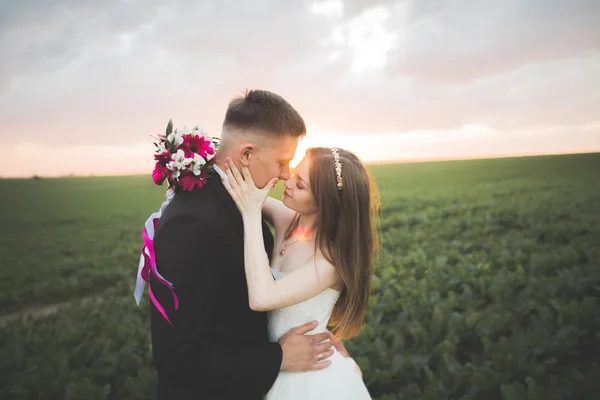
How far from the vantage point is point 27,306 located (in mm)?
9211

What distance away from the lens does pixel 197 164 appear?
250cm

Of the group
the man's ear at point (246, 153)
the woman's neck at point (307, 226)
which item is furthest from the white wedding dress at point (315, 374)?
the man's ear at point (246, 153)

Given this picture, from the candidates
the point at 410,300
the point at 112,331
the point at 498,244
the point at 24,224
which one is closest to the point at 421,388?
the point at 410,300

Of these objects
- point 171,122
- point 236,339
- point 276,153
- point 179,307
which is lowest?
point 236,339

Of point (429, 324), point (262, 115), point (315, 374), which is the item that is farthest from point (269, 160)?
point (429, 324)

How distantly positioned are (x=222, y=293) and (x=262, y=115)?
1185 millimetres

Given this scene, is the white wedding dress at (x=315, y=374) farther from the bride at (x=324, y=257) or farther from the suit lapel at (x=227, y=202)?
the suit lapel at (x=227, y=202)

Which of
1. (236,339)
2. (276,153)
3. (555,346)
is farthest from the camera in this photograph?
(555,346)

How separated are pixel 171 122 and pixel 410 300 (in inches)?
218

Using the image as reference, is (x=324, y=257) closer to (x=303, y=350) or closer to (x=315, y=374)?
(x=303, y=350)

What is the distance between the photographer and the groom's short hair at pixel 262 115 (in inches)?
109

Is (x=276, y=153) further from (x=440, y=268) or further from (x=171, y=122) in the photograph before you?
(x=440, y=268)

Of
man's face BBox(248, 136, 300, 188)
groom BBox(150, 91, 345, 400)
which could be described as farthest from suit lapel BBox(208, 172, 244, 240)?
man's face BBox(248, 136, 300, 188)

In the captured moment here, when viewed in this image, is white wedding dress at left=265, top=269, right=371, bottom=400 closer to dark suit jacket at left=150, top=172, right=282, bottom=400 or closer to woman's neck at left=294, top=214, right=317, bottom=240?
dark suit jacket at left=150, top=172, right=282, bottom=400
